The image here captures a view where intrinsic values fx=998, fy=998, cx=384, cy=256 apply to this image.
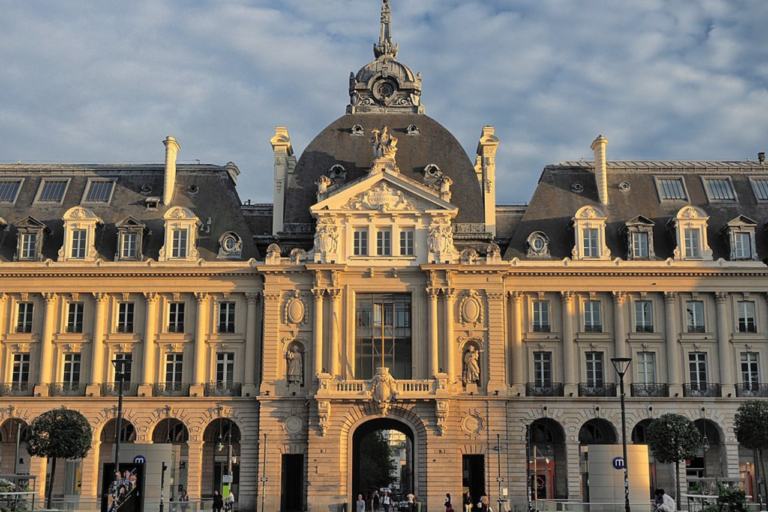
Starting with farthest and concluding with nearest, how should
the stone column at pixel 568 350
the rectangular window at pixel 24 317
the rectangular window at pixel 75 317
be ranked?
the rectangular window at pixel 24 317 < the rectangular window at pixel 75 317 < the stone column at pixel 568 350

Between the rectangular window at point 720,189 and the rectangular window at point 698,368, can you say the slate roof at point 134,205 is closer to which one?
the rectangular window at point 698,368

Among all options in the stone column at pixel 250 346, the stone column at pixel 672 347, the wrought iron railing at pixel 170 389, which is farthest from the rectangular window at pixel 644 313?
the wrought iron railing at pixel 170 389

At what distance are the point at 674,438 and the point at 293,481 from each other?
25.1 meters

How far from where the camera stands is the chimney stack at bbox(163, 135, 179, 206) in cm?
7519

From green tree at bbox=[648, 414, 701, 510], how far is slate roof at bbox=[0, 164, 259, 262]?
1201 inches

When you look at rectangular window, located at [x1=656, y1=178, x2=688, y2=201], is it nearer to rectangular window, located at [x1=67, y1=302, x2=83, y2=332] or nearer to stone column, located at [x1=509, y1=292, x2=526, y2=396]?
stone column, located at [x1=509, y1=292, x2=526, y2=396]

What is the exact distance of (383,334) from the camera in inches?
2687

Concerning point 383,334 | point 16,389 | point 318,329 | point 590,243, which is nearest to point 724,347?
point 590,243

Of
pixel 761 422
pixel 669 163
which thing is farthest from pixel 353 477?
pixel 669 163

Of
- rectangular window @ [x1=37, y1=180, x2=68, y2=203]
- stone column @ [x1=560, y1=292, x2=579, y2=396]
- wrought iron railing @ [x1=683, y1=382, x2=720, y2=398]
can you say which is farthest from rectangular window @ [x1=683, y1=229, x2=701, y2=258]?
rectangular window @ [x1=37, y1=180, x2=68, y2=203]

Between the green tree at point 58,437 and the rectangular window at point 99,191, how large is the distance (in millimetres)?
21539

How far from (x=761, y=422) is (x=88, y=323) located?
147ft

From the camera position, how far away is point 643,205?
7444 centimetres

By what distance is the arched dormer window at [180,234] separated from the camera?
7131cm
